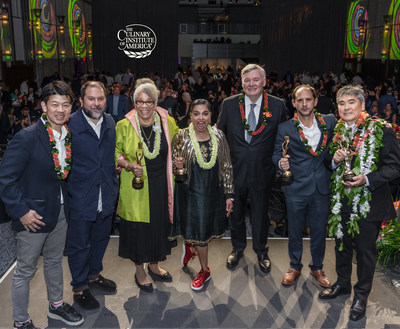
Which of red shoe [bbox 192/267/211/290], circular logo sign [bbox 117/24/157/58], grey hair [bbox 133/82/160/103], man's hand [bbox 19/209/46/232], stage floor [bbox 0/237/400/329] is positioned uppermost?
circular logo sign [bbox 117/24/157/58]

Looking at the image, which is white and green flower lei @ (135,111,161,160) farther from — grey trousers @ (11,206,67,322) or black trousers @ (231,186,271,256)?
black trousers @ (231,186,271,256)

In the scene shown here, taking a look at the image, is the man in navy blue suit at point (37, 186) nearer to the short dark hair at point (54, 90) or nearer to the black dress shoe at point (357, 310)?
the short dark hair at point (54, 90)

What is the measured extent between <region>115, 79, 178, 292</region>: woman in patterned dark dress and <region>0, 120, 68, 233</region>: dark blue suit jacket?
1.88ft

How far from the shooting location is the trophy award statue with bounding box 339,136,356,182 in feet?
9.37

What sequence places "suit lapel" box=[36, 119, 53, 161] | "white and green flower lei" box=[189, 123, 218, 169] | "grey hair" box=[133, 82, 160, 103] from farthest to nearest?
"white and green flower lei" box=[189, 123, 218, 169]
"grey hair" box=[133, 82, 160, 103]
"suit lapel" box=[36, 119, 53, 161]

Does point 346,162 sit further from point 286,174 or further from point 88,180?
point 88,180

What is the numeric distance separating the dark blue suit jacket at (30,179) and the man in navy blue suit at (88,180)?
0.22 meters

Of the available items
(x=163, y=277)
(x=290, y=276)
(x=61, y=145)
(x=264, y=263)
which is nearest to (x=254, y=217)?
(x=264, y=263)

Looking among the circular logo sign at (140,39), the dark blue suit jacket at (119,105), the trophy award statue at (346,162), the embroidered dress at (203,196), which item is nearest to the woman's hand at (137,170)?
the embroidered dress at (203,196)

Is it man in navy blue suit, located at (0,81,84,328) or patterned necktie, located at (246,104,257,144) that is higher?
patterned necktie, located at (246,104,257,144)

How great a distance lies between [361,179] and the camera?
2.85 meters

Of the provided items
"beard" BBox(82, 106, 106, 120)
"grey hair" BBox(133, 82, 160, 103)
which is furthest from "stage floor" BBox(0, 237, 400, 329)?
"grey hair" BBox(133, 82, 160, 103)

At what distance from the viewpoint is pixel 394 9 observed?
47.6 feet

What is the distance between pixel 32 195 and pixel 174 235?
1190mm
